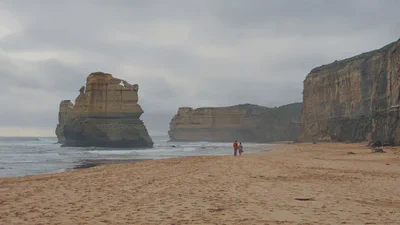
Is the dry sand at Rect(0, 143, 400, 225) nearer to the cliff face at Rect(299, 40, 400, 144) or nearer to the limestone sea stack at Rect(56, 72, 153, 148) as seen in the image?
the cliff face at Rect(299, 40, 400, 144)

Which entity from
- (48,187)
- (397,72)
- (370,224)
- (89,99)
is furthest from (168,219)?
(89,99)

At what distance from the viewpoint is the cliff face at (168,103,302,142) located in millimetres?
116750

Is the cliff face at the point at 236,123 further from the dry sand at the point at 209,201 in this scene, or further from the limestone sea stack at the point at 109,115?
the dry sand at the point at 209,201

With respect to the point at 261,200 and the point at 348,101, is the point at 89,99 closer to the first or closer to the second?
A: the point at 348,101

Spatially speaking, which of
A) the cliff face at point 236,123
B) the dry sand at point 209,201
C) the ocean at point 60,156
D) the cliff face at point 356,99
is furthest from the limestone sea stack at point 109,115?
the cliff face at point 236,123

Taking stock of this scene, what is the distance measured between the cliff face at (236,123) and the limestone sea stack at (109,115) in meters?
63.5

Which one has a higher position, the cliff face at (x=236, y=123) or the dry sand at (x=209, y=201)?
the cliff face at (x=236, y=123)

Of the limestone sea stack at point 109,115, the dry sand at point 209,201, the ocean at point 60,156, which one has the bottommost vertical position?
→ the ocean at point 60,156

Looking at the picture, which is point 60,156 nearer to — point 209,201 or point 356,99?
point 209,201

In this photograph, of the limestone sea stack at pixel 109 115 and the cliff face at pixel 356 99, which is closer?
the cliff face at pixel 356 99

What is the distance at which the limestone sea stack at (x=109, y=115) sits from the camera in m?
58.8

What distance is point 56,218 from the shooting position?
6.46 metres

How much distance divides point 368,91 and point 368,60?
442cm

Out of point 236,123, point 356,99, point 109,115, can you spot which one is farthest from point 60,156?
point 236,123
